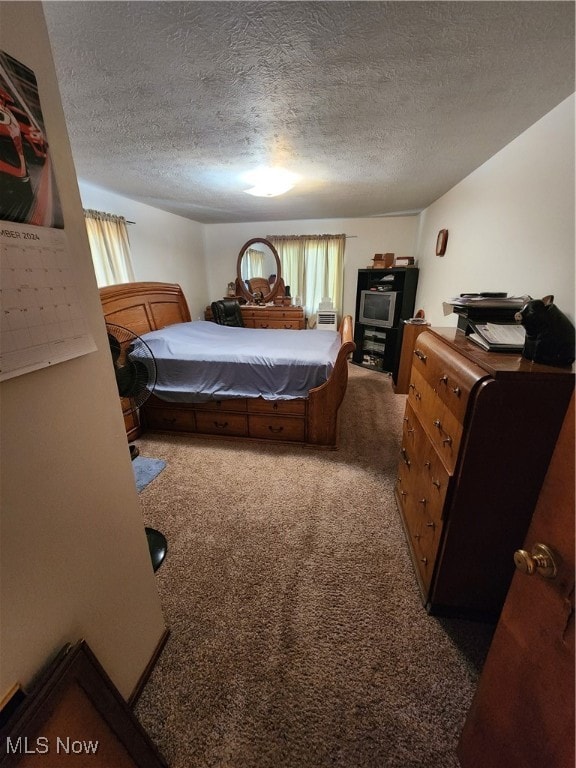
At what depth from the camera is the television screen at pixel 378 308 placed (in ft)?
13.6

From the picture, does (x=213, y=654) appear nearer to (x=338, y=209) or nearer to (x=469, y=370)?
(x=469, y=370)

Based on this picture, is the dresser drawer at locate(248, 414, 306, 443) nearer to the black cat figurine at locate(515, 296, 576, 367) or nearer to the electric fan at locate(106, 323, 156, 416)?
the electric fan at locate(106, 323, 156, 416)

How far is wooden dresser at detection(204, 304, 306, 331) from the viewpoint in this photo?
468 centimetres

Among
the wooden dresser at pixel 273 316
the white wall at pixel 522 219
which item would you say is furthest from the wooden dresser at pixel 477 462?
the wooden dresser at pixel 273 316

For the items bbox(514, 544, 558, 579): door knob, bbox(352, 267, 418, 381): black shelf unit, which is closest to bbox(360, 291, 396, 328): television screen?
bbox(352, 267, 418, 381): black shelf unit

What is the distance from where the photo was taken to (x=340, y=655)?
1164 mm

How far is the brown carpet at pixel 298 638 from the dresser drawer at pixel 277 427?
559mm

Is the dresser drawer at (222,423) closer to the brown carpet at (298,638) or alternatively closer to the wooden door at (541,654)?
the brown carpet at (298,638)

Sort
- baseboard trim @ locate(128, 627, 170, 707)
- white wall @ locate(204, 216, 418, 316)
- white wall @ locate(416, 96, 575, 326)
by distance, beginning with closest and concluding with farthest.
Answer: baseboard trim @ locate(128, 627, 170, 707) < white wall @ locate(416, 96, 575, 326) < white wall @ locate(204, 216, 418, 316)

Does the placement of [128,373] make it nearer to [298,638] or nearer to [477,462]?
[298,638]

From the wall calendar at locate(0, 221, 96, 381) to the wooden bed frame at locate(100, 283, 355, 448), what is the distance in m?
1.87

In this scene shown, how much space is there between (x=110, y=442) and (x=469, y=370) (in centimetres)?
125

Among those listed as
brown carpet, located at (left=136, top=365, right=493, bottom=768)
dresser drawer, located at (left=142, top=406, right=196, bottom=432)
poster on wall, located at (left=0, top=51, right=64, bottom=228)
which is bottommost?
brown carpet, located at (left=136, top=365, right=493, bottom=768)

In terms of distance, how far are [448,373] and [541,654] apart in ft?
2.78
